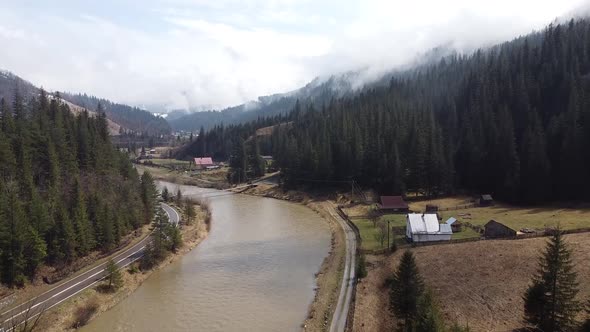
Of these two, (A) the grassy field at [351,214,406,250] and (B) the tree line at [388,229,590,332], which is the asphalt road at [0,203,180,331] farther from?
(A) the grassy field at [351,214,406,250]

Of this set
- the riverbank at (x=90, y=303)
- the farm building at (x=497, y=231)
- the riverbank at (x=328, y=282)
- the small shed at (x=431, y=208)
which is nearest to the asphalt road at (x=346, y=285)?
the riverbank at (x=328, y=282)

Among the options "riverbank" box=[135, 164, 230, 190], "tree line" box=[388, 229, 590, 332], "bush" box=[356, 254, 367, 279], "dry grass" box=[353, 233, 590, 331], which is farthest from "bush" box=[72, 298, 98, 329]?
"riverbank" box=[135, 164, 230, 190]

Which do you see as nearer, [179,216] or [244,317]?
[244,317]

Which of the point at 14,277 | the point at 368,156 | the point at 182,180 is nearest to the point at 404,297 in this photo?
the point at 14,277

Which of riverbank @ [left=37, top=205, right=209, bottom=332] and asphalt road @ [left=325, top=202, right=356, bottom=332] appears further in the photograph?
asphalt road @ [left=325, top=202, right=356, bottom=332]

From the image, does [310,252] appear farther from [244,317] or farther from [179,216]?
[179,216]

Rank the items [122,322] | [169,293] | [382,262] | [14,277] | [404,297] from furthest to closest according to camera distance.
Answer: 1. [382,262]
2. [169,293]
3. [14,277]
4. [122,322]
5. [404,297]

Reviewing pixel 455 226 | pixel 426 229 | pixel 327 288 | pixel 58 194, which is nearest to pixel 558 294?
pixel 327 288

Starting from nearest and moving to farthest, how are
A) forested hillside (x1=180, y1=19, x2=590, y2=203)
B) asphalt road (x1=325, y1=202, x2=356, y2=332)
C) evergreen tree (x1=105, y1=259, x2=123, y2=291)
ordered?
asphalt road (x1=325, y1=202, x2=356, y2=332) < evergreen tree (x1=105, y1=259, x2=123, y2=291) < forested hillside (x1=180, y1=19, x2=590, y2=203)
